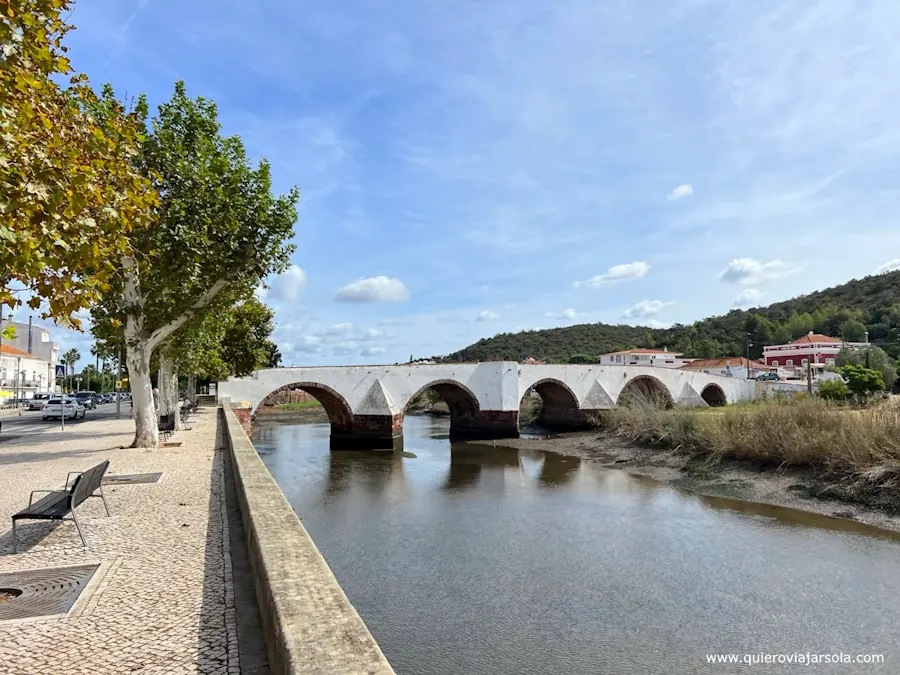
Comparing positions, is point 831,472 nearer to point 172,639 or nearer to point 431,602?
point 431,602

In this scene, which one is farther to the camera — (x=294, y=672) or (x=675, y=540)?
(x=675, y=540)

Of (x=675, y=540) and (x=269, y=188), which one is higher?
(x=269, y=188)

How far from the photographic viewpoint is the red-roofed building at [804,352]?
60.3 metres

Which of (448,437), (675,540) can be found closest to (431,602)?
(675,540)

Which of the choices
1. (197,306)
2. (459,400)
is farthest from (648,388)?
(197,306)

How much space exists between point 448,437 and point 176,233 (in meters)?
21.9

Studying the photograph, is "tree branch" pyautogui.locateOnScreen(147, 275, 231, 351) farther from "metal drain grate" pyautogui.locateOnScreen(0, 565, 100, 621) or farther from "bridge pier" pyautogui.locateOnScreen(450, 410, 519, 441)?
"bridge pier" pyautogui.locateOnScreen(450, 410, 519, 441)

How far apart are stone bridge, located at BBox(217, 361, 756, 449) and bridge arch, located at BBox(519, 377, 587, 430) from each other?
53 millimetres

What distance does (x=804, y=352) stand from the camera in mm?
63375

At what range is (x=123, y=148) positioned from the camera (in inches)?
214

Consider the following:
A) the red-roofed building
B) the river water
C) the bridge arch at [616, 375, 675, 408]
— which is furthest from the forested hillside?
the river water

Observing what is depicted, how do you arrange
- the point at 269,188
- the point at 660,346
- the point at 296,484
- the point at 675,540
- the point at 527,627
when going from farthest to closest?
the point at 660,346 < the point at 296,484 < the point at 269,188 < the point at 675,540 < the point at 527,627

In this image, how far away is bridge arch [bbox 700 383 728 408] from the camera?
135 ft

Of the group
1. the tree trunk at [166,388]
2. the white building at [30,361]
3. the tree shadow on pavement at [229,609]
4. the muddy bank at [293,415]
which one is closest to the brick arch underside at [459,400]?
the tree trunk at [166,388]
